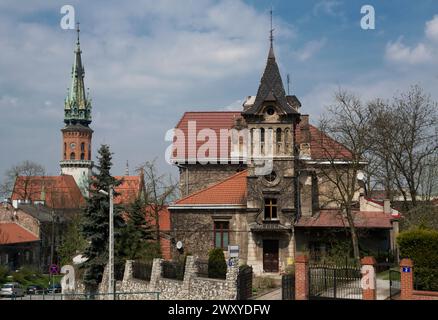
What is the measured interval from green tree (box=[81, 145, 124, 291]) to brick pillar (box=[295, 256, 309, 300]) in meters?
14.3

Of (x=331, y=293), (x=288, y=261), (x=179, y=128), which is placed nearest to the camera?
(x=331, y=293)

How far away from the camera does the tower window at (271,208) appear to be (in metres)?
34.5

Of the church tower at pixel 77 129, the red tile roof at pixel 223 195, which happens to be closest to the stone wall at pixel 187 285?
the red tile roof at pixel 223 195

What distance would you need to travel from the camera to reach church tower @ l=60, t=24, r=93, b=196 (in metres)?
120

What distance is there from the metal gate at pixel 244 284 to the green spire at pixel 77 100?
327 ft

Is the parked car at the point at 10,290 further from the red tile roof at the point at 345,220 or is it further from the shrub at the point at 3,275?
the red tile roof at the point at 345,220

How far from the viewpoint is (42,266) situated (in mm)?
67312

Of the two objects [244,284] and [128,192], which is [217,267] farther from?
[128,192]

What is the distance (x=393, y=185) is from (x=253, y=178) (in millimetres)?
10288

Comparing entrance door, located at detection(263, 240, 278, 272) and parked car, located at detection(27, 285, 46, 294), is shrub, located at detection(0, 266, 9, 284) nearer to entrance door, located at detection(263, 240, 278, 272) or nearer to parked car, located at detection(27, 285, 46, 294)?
parked car, located at detection(27, 285, 46, 294)

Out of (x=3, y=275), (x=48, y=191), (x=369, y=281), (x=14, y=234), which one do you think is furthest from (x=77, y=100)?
(x=369, y=281)

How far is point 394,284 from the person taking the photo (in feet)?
72.9
